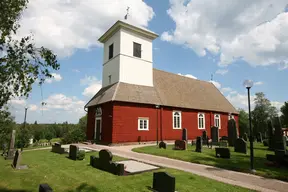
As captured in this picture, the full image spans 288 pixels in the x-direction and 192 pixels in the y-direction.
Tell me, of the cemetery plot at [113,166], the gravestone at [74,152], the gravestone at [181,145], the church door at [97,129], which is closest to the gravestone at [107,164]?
the cemetery plot at [113,166]

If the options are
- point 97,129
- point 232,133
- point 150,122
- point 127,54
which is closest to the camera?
point 232,133

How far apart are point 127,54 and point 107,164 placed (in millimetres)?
17081

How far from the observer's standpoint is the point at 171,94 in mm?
26938

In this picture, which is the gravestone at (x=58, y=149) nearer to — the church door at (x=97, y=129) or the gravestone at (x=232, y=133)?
the church door at (x=97, y=129)

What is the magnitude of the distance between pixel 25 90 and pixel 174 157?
1004 cm

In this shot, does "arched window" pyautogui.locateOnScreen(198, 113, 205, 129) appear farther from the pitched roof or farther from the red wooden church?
the pitched roof

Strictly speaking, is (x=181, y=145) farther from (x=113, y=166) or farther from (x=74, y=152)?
(x=113, y=166)

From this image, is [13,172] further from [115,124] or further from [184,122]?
[184,122]

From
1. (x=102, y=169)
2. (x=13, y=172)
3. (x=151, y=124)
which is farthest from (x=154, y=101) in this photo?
(x=13, y=172)

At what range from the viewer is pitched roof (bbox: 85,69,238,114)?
22.2 meters

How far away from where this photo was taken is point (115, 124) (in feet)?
66.4

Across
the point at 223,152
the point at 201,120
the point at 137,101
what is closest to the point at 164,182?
the point at 223,152

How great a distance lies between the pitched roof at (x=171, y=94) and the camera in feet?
73.0

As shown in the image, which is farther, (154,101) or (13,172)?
(154,101)
